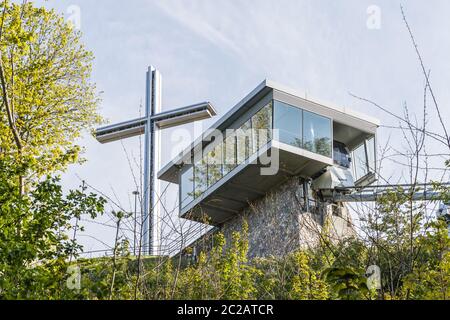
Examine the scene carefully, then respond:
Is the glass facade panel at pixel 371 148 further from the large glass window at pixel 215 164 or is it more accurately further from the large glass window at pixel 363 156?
the large glass window at pixel 215 164

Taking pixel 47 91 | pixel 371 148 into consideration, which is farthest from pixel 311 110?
pixel 47 91

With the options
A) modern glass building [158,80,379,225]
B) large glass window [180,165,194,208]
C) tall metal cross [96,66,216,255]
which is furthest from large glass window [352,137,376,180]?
tall metal cross [96,66,216,255]

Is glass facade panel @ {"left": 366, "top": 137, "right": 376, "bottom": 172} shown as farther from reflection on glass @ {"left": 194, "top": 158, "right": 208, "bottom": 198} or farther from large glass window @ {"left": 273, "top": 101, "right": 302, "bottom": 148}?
reflection on glass @ {"left": 194, "top": 158, "right": 208, "bottom": 198}

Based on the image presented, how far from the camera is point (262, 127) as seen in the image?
24.9 m

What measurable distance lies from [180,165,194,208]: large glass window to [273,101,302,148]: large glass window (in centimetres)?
589

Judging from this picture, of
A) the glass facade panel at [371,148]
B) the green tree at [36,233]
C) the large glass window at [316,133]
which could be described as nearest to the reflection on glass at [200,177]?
the large glass window at [316,133]

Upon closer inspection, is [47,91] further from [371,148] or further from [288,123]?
[371,148]

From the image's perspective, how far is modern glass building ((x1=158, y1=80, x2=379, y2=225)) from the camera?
24594 mm

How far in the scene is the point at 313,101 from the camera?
83.0 ft

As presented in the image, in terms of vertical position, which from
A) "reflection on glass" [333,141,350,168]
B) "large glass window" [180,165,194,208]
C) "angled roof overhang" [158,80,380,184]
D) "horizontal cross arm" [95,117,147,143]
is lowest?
"large glass window" [180,165,194,208]

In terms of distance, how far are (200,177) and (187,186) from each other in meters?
1.21
